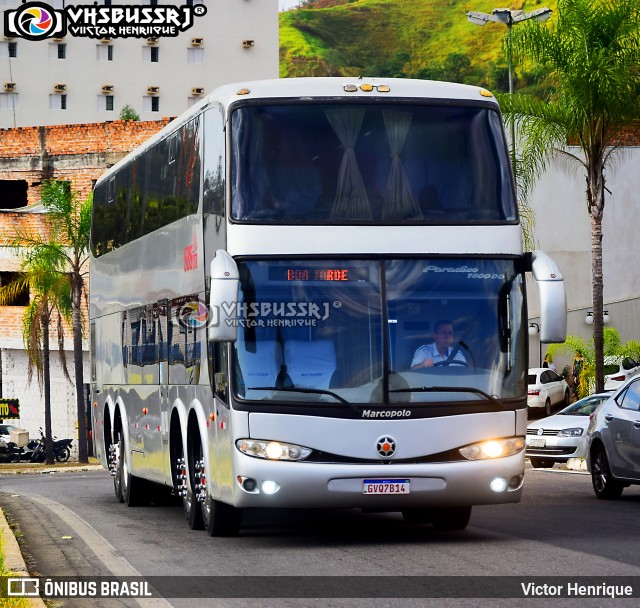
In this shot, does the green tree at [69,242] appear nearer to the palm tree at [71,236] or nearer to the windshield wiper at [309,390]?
the palm tree at [71,236]

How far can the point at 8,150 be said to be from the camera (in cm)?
7362

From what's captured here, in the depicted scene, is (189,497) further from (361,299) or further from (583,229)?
(583,229)

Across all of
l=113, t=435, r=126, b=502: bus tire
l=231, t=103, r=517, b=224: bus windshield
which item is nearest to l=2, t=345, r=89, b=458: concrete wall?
l=113, t=435, r=126, b=502: bus tire

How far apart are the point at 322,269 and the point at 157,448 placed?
5.04m

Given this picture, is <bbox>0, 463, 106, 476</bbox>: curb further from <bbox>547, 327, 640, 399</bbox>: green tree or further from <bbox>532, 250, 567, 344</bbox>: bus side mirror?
<bbox>532, 250, 567, 344</bbox>: bus side mirror

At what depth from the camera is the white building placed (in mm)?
110688

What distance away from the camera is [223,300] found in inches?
503

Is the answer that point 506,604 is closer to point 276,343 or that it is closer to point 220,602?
point 220,602

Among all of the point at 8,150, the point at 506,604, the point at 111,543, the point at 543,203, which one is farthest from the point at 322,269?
the point at 8,150

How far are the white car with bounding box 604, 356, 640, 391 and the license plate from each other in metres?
28.0

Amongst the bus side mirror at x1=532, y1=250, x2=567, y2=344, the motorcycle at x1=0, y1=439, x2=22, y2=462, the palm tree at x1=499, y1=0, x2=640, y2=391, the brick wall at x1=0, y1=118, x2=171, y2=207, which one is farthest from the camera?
the brick wall at x1=0, y1=118, x2=171, y2=207

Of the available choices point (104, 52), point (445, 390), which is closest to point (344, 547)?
point (445, 390)

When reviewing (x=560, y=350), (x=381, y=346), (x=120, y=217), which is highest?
(x=120, y=217)

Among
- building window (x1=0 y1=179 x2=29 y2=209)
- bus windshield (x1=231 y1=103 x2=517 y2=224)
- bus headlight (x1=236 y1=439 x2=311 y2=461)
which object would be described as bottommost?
bus headlight (x1=236 y1=439 x2=311 y2=461)
